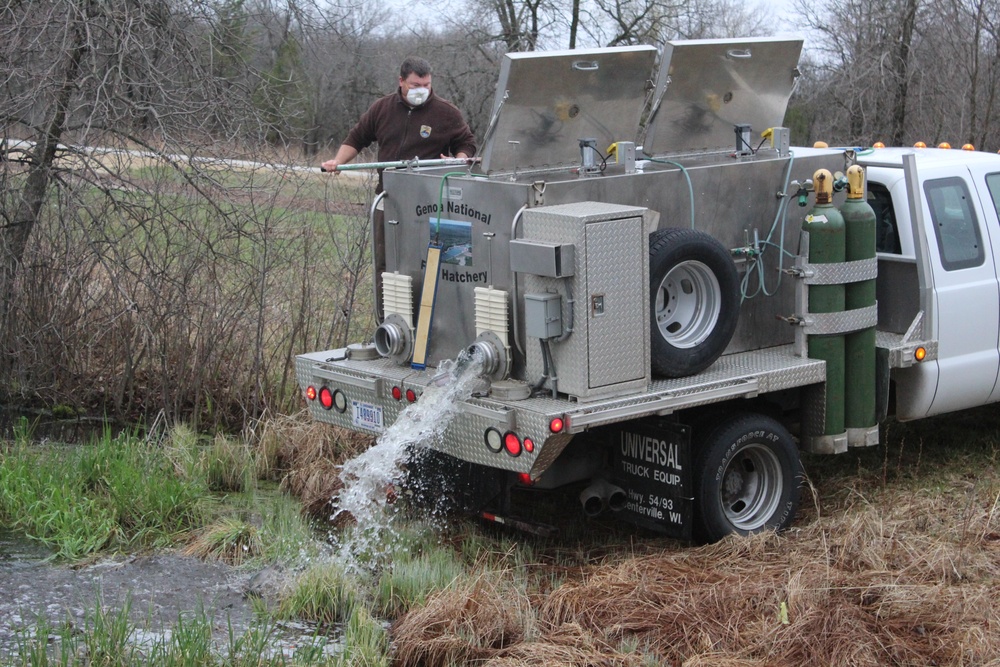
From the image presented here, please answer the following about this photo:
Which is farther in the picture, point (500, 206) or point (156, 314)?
point (156, 314)

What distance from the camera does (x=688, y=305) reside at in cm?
620

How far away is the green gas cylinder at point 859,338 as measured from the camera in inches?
255

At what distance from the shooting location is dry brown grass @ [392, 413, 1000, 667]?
479 centimetres

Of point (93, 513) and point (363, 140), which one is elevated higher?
point (363, 140)

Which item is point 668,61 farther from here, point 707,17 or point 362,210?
point 707,17

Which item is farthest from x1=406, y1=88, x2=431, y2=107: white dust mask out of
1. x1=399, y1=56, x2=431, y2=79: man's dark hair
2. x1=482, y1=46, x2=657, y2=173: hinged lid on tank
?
x1=482, y1=46, x2=657, y2=173: hinged lid on tank

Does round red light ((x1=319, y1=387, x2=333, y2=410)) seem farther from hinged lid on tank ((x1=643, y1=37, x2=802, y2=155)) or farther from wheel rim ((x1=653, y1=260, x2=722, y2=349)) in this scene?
hinged lid on tank ((x1=643, y1=37, x2=802, y2=155))

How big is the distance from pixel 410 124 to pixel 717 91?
206 cm

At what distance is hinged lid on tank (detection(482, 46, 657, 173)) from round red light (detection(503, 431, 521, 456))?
4.76 feet

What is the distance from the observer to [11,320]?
28.8 feet

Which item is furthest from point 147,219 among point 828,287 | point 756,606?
point 756,606

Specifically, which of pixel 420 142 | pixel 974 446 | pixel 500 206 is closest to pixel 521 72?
pixel 500 206

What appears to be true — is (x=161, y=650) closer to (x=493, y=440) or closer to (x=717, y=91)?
(x=493, y=440)

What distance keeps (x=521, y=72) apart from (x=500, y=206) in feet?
2.32
